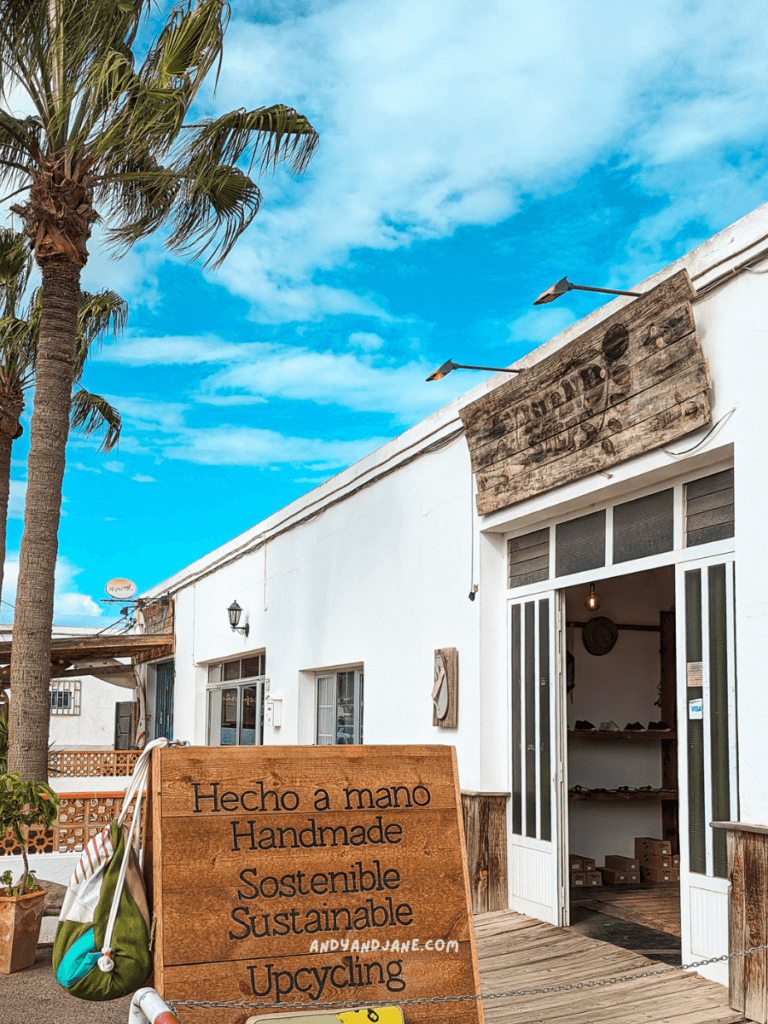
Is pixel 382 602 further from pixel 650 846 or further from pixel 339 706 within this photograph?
pixel 650 846

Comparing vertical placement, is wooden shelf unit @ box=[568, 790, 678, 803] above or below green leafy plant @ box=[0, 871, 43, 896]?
above

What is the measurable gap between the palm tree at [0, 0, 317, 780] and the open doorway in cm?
462

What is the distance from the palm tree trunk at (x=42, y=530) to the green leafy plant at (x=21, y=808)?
5.81 ft

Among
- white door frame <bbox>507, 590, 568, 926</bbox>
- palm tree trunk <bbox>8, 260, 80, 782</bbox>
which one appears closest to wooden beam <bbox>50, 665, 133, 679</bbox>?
palm tree trunk <bbox>8, 260, 80, 782</bbox>

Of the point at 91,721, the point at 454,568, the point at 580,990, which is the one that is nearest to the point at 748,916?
the point at 580,990

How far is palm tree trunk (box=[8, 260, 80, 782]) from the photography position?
314 inches

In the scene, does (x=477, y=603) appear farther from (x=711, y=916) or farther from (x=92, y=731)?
(x=92, y=731)

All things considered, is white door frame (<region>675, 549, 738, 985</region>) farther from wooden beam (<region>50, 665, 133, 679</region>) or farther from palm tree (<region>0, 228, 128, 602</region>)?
wooden beam (<region>50, 665, 133, 679</region>)

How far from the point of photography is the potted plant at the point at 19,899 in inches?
230

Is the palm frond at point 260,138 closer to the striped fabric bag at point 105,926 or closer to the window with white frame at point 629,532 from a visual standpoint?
the window with white frame at point 629,532

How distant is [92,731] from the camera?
25500 millimetres

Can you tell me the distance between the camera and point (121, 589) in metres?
20.1

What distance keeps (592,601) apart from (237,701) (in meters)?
6.35

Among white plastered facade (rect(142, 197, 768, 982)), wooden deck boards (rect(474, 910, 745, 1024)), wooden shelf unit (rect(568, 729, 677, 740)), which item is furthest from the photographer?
wooden shelf unit (rect(568, 729, 677, 740))
